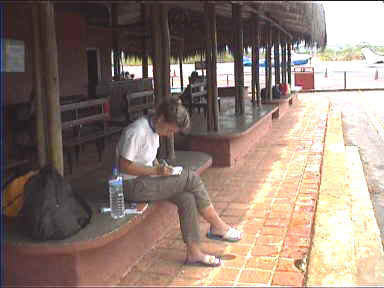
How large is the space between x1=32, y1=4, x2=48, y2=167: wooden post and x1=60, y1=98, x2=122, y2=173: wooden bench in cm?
167

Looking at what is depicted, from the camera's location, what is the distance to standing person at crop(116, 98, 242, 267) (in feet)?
12.2

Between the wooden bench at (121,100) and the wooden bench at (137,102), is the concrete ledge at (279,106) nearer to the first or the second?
the wooden bench at (121,100)

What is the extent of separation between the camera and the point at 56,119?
12.3 feet

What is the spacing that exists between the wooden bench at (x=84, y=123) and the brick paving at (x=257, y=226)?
148 cm

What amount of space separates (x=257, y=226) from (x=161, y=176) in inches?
49.5

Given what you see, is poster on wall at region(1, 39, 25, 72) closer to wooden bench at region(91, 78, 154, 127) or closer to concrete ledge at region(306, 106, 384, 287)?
wooden bench at region(91, 78, 154, 127)

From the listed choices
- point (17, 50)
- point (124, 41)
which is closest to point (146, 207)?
point (17, 50)

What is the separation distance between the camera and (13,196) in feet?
11.1

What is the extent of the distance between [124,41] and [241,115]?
18.5 feet

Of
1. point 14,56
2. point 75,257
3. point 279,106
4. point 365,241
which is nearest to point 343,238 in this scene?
point 365,241

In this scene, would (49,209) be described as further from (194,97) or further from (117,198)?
(194,97)

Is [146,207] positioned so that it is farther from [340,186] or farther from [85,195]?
[340,186]

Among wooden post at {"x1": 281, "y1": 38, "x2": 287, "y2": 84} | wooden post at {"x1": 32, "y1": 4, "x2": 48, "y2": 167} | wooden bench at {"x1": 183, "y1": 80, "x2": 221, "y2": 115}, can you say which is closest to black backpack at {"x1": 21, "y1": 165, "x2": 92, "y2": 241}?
wooden post at {"x1": 32, "y1": 4, "x2": 48, "y2": 167}

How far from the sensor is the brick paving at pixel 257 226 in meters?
3.64
